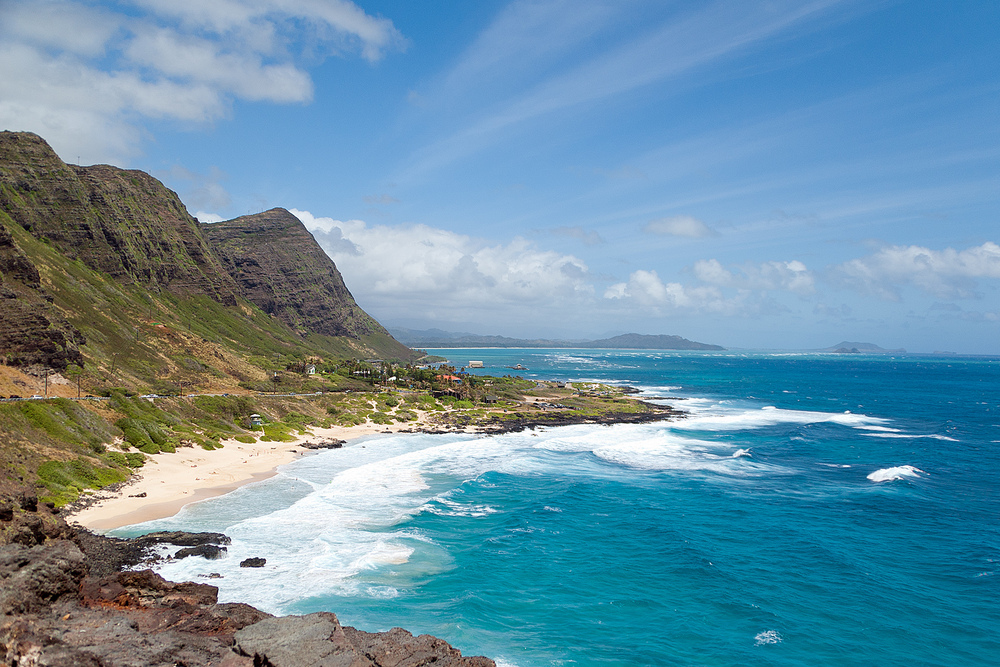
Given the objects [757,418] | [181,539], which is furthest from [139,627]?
[757,418]

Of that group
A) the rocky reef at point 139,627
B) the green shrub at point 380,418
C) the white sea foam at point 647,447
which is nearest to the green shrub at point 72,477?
the rocky reef at point 139,627

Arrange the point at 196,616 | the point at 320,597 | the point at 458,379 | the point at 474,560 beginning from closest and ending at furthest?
the point at 196,616 → the point at 320,597 → the point at 474,560 → the point at 458,379

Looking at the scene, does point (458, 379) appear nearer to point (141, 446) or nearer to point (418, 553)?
point (141, 446)

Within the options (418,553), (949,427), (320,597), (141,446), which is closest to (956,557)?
(418,553)

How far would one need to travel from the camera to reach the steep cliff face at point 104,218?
4038 inches

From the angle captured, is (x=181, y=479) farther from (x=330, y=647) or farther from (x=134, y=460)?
(x=330, y=647)

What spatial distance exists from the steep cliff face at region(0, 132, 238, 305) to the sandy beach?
7976 centimetres

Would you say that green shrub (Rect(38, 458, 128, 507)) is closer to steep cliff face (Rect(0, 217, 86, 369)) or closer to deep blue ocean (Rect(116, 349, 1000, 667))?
deep blue ocean (Rect(116, 349, 1000, 667))

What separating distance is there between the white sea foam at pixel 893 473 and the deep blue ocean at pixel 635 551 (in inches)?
13.6

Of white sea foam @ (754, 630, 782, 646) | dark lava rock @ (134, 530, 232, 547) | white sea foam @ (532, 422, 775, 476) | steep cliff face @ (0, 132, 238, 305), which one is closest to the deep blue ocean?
Answer: white sea foam @ (754, 630, 782, 646)

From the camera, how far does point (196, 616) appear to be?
18.8m

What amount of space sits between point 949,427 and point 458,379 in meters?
96.2

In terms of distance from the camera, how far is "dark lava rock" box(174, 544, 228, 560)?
27516 millimetres

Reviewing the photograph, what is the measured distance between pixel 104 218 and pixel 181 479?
102 metres
